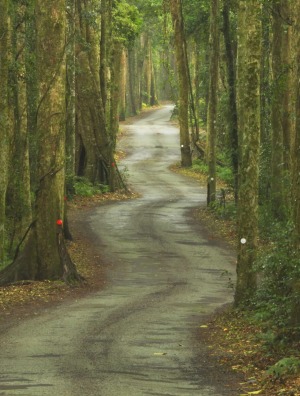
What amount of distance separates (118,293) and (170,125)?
62.0 metres

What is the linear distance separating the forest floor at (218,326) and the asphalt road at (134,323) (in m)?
0.31

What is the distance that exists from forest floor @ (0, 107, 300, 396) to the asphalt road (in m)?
0.31

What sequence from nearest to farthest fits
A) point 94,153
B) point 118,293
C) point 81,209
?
point 118,293 < point 81,209 < point 94,153

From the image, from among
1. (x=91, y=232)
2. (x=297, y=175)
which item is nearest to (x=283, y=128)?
(x=91, y=232)

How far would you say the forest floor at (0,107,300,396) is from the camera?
35.8 ft

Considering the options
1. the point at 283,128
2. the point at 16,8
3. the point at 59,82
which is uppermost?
the point at 16,8

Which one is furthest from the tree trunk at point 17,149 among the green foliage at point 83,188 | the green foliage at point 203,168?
the green foliage at point 203,168

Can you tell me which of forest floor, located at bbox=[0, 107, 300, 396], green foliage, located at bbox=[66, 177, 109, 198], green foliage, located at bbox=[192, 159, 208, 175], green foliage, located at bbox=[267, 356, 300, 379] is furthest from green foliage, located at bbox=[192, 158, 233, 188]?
green foliage, located at bbox=[267, 356, 300, 379]

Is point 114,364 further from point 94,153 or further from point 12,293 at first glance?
point 94,153

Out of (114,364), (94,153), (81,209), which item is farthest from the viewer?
(94,153)

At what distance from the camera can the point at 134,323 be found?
16.4 metres

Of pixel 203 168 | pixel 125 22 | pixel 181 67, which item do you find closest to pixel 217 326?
pixel 181 67

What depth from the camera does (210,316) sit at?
57.0 ft

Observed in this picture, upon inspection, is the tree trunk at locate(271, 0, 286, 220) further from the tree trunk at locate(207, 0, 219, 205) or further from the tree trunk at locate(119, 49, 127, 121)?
the tree trunk at locate(119, 49, 127, 121)
